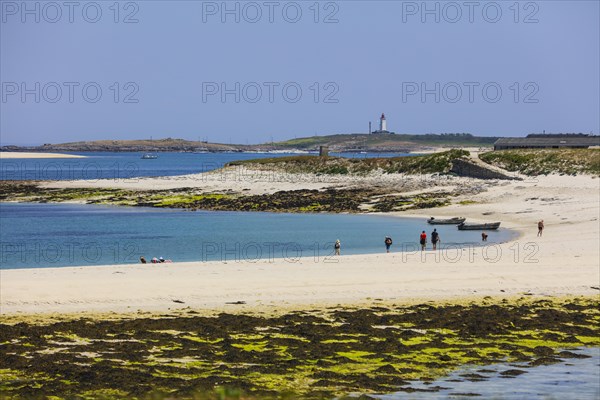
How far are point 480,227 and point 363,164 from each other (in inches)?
1779

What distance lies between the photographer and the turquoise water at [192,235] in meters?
41.0

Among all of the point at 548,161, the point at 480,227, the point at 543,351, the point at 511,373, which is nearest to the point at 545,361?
the point at 543,351

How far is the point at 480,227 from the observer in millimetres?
50375

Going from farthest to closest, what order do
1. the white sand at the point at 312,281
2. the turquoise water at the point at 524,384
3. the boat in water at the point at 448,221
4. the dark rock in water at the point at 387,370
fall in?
the boat in water at the point at 448,221
the white sand at the point at 312,281
the dark rock in water at the point at 387,370
the turquoise water at the point at 524,384

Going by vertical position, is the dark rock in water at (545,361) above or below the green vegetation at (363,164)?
below

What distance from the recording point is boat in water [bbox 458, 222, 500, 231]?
49781 mm

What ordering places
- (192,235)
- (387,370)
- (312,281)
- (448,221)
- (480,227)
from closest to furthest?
(387,370) < (312,281) < (480,227) < (192,235) < (448,221)

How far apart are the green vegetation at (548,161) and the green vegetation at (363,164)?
4.09 m

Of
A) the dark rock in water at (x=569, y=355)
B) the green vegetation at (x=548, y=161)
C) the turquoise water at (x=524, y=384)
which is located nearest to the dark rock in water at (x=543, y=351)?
the dark rock in water at (x=569, y=355)

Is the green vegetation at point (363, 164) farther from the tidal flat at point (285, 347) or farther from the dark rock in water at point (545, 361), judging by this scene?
the dark rock in water at point (545, 361)

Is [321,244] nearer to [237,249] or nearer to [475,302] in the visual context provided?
[237,249]

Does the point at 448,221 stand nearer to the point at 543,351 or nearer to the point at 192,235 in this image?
the point at 192,235

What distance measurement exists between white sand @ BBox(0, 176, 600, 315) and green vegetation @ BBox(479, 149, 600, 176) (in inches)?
1356

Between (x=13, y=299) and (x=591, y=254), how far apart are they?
2187 centimetres
